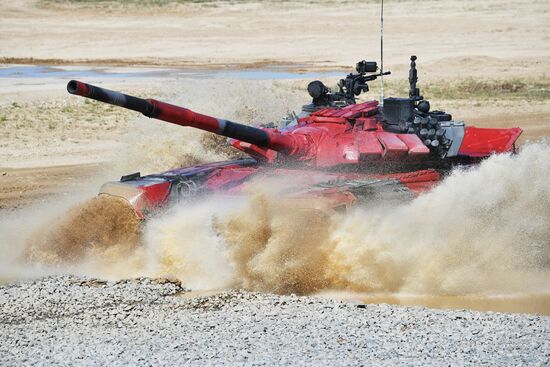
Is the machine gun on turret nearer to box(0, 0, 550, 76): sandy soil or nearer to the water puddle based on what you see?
the water puddle

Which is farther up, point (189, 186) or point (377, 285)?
point (189, 186)

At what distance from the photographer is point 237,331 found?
12.5 metres

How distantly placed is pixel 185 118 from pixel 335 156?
257cm

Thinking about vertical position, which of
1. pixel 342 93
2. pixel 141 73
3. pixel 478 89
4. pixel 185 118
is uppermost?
pixel 185 118

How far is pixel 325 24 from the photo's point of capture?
59.6 m

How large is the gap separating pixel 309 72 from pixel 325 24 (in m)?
17.3

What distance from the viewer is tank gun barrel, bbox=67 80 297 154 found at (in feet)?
45.9

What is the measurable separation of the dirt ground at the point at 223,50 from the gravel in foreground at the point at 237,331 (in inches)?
313

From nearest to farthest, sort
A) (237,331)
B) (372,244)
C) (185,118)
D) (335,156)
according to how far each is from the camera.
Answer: (237,331), (185,118), (372,244), (335,156)

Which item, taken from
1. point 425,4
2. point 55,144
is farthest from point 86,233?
point 425,4

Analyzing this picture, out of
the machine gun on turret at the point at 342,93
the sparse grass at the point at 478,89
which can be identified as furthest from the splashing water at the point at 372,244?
the sparse grass at the point at 478,89

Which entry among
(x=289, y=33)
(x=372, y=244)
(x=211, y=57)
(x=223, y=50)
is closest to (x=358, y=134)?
(x=372, y=244)

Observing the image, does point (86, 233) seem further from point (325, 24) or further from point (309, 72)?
point (325, 24)

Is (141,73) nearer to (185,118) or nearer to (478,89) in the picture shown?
(478,89)
